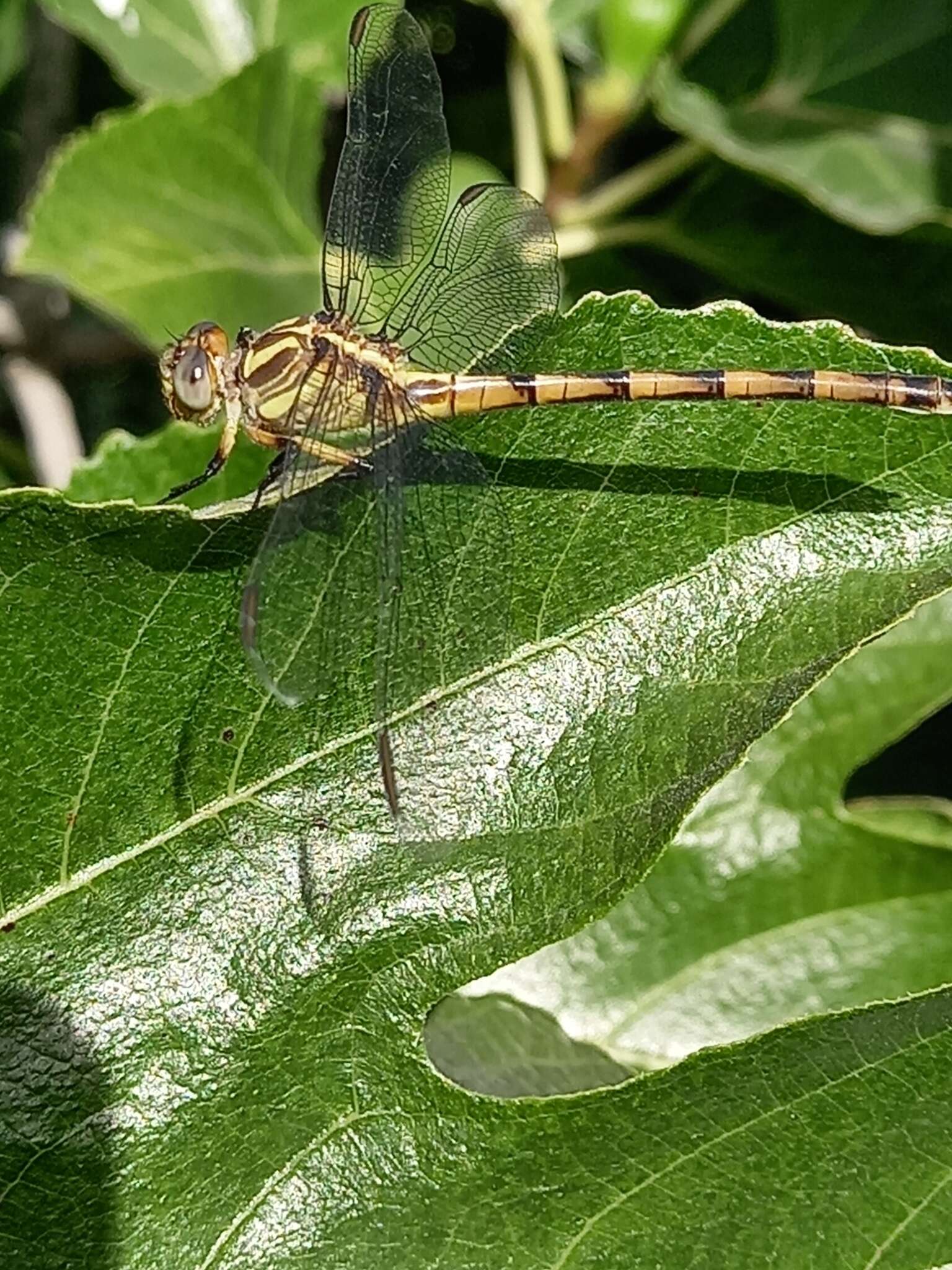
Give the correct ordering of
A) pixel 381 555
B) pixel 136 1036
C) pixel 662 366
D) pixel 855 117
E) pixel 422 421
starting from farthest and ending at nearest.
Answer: pixel 855 117 → pixel 422 421 → pixel 381 555 → pixel 662 366 → pixel 136 1036

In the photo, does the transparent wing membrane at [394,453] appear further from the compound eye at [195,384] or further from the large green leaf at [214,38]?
the large green leaf at [214,38]

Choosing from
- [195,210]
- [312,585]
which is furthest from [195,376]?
[312,585]

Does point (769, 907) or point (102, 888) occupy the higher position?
Answer: point (102, 888)

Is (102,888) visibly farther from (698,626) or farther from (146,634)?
(698,626)

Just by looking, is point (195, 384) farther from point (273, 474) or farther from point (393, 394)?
point (273, 474)

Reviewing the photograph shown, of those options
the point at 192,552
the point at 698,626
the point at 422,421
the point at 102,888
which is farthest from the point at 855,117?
the point at 102,888

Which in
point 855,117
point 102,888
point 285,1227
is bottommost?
point 285,1227

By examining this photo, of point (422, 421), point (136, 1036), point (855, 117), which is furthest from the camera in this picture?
point (855, 117)

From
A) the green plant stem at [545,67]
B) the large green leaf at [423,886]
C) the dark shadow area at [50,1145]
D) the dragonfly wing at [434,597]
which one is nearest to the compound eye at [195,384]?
the dragonfly wing at [434,597]
